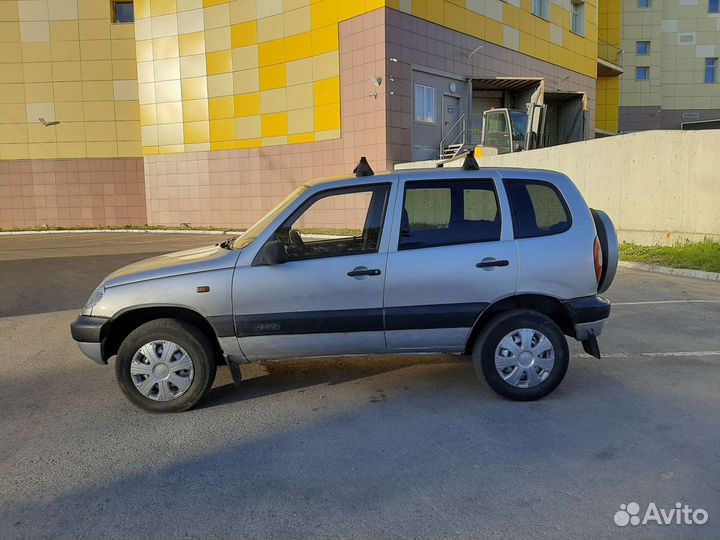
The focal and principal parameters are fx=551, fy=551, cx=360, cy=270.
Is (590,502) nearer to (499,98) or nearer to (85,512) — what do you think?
(85,512)

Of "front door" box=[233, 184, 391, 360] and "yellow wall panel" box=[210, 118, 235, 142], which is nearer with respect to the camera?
"front door" box=[233, 184, 391, 360]

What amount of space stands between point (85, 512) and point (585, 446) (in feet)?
10.2

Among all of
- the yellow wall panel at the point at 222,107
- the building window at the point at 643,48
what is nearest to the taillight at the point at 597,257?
the yellow wall panel at the point at 222,107

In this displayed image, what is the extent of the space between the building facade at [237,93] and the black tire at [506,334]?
16.6 m

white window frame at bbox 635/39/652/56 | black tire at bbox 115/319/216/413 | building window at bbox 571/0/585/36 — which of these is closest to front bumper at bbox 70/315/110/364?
black tire at bbox 115/319/216/413

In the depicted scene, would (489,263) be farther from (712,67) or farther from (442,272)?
(712,67)

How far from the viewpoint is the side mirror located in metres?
4.23

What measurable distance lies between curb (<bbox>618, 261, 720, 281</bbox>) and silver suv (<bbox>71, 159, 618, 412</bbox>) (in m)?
7.05

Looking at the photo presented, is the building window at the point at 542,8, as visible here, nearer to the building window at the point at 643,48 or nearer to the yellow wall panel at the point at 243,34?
the yellow wall panel at the point at 243,34

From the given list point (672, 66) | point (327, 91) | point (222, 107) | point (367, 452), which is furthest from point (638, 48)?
point (367, 452)

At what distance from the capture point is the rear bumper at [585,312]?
454 centimetres

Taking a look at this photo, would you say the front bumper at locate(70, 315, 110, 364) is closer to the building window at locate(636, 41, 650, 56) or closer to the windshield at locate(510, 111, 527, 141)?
the windshield at locate(510, 111, 527, 141)

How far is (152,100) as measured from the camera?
2597cm

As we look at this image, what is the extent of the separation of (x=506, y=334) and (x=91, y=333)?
10.9 ft
